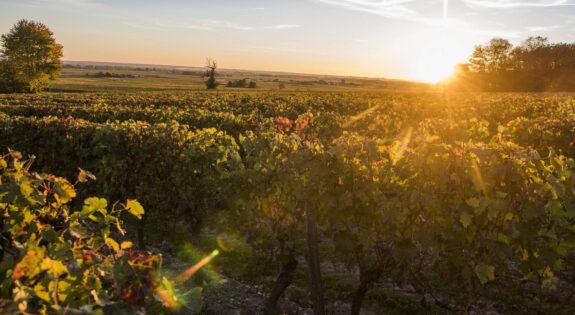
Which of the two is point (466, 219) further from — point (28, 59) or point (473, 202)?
point (28, 59)

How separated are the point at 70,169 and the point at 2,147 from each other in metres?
3.22

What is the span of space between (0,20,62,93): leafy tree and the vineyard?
7070 centimetres

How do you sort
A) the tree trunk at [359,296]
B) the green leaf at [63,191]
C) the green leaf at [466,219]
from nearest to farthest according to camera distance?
the green leaf at [63,191], the green leaf at [466,219], the tree trunk at [359,296]

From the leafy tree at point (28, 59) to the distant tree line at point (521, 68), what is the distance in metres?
81.7

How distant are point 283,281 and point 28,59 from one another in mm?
83845

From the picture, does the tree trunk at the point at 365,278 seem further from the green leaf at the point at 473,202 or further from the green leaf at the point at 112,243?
the green leaf at the point at 112,243

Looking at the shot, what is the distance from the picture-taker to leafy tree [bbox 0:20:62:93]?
7196 centimetres

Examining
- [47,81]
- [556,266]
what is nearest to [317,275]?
[556,266]

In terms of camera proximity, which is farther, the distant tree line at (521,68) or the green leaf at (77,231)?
the distant tree line at (521,68)

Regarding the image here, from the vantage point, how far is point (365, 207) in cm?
558

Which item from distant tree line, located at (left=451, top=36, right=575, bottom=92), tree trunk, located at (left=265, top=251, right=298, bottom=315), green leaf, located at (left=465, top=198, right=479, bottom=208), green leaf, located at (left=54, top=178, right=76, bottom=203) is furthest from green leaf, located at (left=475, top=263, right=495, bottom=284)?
distant tree line, located at (left=451, top=36, right=575, bottom=92)

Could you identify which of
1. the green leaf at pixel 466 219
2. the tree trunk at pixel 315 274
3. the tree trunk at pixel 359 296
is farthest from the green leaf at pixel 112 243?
the tree trunk at pixel 359 296

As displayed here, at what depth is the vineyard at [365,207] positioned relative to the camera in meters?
4.69

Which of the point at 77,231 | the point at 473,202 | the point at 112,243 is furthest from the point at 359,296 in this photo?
the point at 77,231
